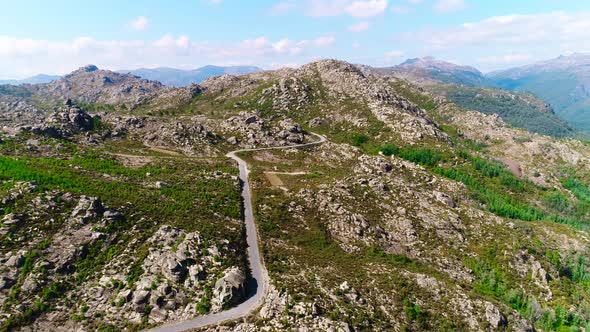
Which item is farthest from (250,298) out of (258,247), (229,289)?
(258,247)

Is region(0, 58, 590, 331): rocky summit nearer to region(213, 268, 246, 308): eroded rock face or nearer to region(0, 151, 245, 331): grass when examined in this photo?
region(213, 268, 246, 308): eroded rock face

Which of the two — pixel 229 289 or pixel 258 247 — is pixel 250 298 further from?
pixel 258 247

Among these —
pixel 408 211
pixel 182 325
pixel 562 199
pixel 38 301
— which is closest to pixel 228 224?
pixel 182 325

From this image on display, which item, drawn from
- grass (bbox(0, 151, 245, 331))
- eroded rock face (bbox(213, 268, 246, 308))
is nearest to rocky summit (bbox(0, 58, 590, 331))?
eroded rock face (bbox(213, 268, 246, 308))

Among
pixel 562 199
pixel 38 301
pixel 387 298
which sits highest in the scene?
pixel 38 301

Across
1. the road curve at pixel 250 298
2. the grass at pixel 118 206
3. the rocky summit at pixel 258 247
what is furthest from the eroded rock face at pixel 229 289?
the grass at pixel 118 206

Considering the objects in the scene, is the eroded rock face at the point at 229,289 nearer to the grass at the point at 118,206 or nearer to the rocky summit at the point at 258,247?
the rocky summit at the point at 258,247

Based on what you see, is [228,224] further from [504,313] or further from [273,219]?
[504,313]

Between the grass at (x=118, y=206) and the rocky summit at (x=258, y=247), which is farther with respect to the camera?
the grass at (x=118, y=206)
